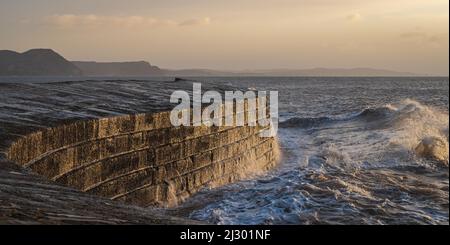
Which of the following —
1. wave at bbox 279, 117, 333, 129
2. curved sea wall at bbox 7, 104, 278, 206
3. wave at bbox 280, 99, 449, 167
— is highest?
curved sea wall at bbox 7, 104, 278, 206

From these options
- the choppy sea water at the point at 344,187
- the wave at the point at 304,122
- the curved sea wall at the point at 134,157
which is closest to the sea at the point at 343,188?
the choppy sea water at the point at 344,187

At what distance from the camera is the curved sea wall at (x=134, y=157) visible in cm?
507

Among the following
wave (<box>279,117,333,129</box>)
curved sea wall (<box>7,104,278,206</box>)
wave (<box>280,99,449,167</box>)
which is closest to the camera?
curved sea wall (<box>7,104,278,206</box>)

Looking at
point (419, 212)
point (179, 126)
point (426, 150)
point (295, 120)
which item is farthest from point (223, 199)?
point (295, 120)

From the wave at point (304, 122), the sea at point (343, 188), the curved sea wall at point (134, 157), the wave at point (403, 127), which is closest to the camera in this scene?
the curved sea wall at point (134, 157)

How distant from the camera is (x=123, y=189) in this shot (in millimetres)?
6449

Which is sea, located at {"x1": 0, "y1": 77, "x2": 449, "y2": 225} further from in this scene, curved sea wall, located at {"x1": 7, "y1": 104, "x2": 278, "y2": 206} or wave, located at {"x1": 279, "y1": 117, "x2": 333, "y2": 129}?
wave, located at {"x1": 279, "y1": 117, "x2": 333, "y2": 129}

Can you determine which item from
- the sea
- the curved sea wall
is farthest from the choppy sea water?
the curved sea wall

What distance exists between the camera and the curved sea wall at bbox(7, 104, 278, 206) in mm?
5066

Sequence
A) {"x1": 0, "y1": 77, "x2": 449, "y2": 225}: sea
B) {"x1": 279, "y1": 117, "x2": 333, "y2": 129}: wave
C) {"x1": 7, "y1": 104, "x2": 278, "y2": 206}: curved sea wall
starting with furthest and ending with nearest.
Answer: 1. {"x1": 279, "y1": 117, "x2": 333, "y2": 129}: wave
2. {"x1": 0, "y1": 77, "x2": 449, "y2": 225}: sea
3. {"x1": 7, "y1": 104, "x2": 278, "y2": 206}: curved sea wall

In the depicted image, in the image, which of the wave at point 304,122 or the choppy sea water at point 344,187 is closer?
the choppy sea water at point 344,187

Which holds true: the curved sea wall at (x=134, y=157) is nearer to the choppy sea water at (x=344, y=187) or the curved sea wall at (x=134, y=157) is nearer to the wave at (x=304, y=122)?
the choppy sea water at (x=344, y=187)
